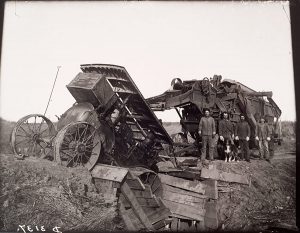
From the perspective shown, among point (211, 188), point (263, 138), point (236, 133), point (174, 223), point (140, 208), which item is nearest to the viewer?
point (140, 208)

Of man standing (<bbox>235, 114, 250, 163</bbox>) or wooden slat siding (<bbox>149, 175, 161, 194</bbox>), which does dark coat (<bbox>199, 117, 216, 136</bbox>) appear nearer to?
man standing (<bbox>235, 114, 250, 163</bbox>)

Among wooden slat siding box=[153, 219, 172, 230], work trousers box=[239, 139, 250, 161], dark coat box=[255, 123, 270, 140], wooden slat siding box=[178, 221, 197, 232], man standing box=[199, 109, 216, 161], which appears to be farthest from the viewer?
dark coat box=[255, 123, 270, 140]

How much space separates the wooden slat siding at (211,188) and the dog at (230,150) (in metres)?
2.35

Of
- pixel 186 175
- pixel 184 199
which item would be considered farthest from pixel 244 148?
pixel 184 199

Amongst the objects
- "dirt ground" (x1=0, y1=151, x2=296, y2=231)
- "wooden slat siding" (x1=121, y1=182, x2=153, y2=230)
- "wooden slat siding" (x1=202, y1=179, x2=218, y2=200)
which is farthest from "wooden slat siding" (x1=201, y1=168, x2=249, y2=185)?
"wooden slat siding" (x1=121, y1=182, x2=153, y2=230)

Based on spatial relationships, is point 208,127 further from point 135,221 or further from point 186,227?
point 135,221

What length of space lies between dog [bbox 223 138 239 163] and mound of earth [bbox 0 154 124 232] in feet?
19.9

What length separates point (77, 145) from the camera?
671cm

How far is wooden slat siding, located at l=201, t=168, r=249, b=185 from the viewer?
8742mm

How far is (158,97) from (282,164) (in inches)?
211

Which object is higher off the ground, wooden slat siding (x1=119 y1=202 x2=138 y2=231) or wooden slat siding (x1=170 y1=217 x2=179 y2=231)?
→ wooden slat siding (x1=119 y1=202 x2=138 y2=231)

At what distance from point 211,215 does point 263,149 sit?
5.25 meters

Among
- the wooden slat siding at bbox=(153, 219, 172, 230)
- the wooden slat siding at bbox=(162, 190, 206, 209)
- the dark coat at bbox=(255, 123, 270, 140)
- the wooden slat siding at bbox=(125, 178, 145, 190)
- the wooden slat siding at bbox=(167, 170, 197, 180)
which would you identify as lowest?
the wooden slat siding at bbox=(153, 219, 172, 230)

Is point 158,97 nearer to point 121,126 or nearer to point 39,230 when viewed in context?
point 121,126
